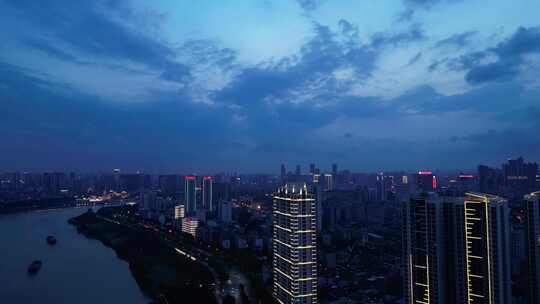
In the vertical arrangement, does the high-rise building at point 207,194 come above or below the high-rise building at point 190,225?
above

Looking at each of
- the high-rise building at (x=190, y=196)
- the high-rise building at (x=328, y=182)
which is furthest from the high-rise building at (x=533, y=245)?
the high-rise building at (x=328, y=182)

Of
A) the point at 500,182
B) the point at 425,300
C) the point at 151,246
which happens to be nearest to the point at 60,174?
the point at 151,246

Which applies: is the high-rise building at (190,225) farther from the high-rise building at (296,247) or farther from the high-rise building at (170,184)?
the high-rise building at (170,184)

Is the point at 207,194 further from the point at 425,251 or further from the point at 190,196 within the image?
the point at 425,251

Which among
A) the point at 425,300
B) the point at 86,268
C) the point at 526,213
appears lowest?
the point at 86,268

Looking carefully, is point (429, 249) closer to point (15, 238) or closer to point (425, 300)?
point (425, 300)

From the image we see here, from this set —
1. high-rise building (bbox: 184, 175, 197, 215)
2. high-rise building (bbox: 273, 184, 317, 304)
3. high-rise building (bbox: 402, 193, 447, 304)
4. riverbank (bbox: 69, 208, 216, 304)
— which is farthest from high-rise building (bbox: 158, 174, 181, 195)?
high-rise building (bbox: 402, 193, 447, 304)

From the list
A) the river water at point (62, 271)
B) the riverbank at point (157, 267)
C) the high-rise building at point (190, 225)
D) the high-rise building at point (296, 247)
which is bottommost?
the river water at point (62, 271)
